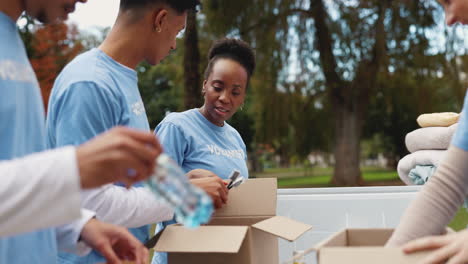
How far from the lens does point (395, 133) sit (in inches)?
685

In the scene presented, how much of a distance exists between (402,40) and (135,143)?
10004 millimetres

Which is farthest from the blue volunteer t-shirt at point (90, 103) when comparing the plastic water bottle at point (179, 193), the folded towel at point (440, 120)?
the folded towel at point (440, 120)

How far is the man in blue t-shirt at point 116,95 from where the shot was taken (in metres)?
1.13

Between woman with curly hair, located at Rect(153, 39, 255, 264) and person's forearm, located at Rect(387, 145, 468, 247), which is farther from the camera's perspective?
woman with curly hair, located at Rect(153, 39, 255, 264)

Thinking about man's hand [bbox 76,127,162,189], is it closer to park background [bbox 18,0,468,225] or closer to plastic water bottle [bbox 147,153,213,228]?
plastic water bottle [bbox 147,153,213,228]

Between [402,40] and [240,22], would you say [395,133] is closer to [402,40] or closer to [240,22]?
[402,40]

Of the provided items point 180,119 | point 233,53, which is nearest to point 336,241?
point 180,119

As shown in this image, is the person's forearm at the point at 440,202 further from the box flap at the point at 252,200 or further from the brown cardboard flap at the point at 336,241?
the box flap at the point at 252,200

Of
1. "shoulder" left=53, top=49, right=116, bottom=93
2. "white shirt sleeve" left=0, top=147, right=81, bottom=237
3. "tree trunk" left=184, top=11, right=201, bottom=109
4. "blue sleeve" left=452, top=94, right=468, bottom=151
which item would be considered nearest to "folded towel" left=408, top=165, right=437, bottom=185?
"blue sleeve" left=452, top=94, right=468, bottom=151

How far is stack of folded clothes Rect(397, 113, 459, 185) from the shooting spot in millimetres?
2277

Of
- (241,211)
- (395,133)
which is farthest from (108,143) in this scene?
(395,133)

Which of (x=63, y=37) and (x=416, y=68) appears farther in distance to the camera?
(x=63, y=37)

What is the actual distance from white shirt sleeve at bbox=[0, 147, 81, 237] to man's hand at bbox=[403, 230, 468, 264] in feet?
1.78

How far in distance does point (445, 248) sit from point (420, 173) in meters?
1.61
